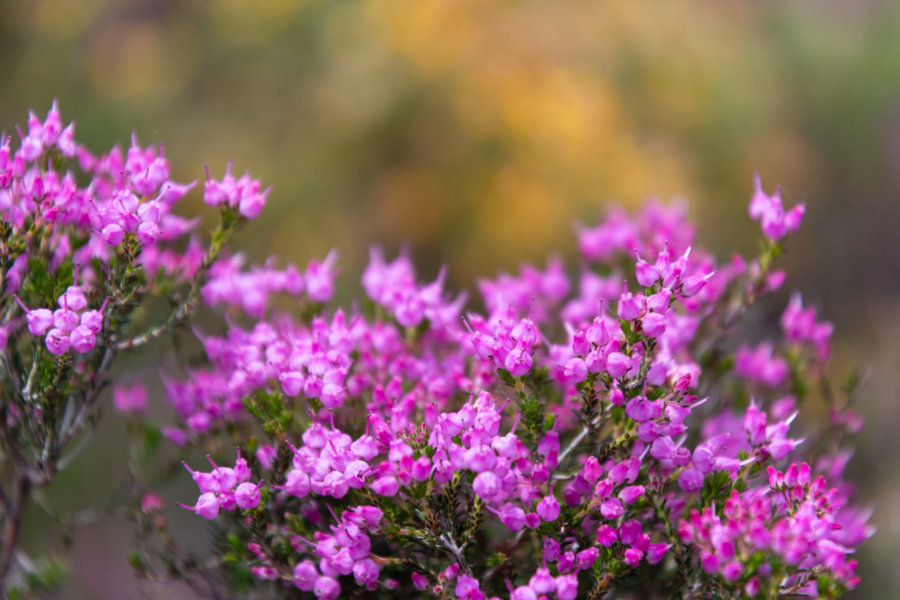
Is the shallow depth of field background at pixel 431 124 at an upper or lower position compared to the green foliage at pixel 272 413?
upper

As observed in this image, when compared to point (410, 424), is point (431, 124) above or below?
above

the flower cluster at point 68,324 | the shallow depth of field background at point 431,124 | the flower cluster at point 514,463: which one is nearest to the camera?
the flower cluster at point 514,463

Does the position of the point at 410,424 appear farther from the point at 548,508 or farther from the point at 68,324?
the point at 68,324

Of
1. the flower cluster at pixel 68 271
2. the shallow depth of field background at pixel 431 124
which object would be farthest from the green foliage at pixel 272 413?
the shallow depth of field background at pixel 431 124

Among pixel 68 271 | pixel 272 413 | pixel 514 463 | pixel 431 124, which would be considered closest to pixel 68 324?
pixel 68 271

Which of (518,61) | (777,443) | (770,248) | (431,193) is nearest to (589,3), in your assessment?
(518,61)

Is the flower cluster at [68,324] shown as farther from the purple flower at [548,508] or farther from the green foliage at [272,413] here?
the purple flower at [548,508]

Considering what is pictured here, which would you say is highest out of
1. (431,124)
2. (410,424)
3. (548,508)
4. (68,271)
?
(431,124)

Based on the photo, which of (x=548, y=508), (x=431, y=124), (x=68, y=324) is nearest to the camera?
(x=548, y=508)
